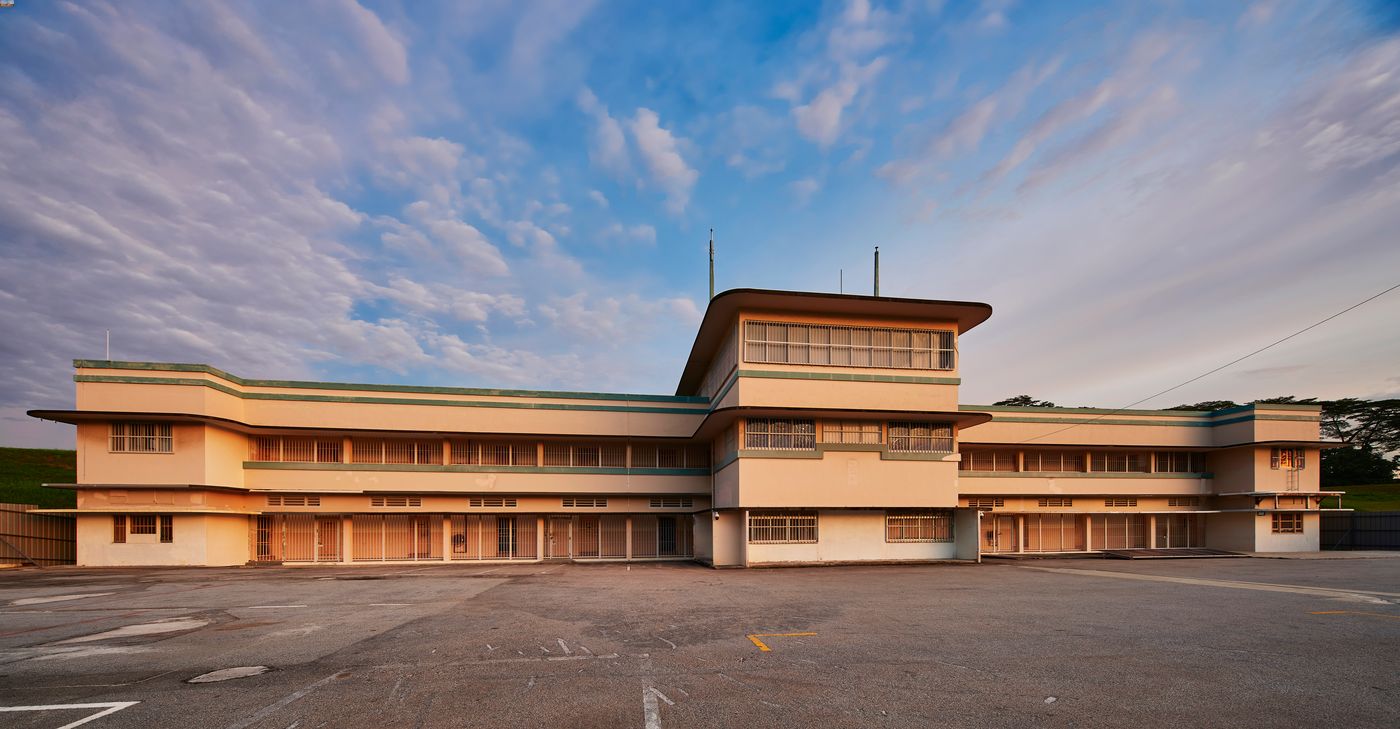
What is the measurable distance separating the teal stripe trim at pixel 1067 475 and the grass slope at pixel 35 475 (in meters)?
48.5

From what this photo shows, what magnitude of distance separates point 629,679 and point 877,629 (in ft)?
18.3

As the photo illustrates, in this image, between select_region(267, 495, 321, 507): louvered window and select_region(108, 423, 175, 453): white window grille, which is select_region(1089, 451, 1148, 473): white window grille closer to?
select_region(267, 495, 321, 507): louvered window

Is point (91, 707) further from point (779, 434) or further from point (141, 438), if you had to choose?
point (141, 438)

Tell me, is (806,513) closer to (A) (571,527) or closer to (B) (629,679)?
(A) (571,527)

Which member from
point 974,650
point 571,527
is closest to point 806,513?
point 571,527

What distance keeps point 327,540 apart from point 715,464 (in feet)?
62.1

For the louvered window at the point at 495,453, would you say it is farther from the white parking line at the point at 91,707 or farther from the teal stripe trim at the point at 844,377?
the white parking line at the point at 91,707

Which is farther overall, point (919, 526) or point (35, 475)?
point (35, 475)

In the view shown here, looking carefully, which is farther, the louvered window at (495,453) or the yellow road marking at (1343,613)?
the louvered window at (495,453)

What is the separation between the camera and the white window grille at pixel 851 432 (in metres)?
26.7

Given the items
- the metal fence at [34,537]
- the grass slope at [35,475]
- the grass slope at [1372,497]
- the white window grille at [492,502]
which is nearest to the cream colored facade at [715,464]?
the white window grille at [492,502]

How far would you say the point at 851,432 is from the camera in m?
26.8

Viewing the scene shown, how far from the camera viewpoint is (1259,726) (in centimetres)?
695

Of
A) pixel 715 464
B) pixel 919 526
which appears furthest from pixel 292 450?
pixel 919 526
